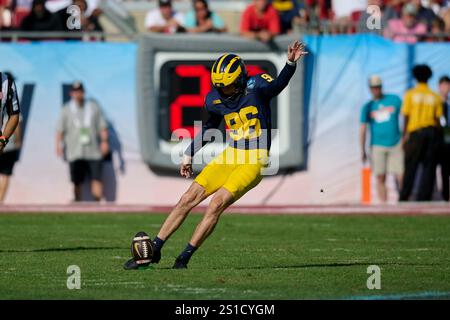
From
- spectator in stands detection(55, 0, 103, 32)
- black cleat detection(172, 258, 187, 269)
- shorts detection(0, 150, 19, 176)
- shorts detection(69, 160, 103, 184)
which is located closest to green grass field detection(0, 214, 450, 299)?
black cleat detection(172, 258, 187, 269)

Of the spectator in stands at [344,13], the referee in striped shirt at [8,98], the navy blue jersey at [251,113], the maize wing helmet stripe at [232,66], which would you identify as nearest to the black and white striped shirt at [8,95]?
the referee in striped shirt at [8,98]

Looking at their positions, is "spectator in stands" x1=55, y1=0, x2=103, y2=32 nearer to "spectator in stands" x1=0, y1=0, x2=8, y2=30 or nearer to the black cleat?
"spectator in stands" x1=0, y1=0, x2=8, y2=30

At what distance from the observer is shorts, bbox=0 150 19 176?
68.2ft

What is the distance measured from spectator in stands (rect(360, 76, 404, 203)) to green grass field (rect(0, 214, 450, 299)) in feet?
8.19

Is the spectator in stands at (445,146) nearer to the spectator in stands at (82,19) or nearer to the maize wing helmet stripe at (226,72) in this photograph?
the spectator in stands at (82,19)

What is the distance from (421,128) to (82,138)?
5.69 meters

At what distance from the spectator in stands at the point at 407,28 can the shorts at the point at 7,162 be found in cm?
675

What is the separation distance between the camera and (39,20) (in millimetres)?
21609

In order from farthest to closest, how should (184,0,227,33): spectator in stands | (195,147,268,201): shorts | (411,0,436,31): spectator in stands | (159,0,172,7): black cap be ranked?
(411,0,436,31): spectator in stands
(159,0,172,7): black cap
(184,0,227,33): spectator in stands
(195,147,268,201): shorts

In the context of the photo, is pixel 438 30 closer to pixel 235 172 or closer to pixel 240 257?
pixel 240 257

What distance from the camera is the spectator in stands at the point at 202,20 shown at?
21.2m

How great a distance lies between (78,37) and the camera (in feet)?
70.6

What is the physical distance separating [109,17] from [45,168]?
2855mm
